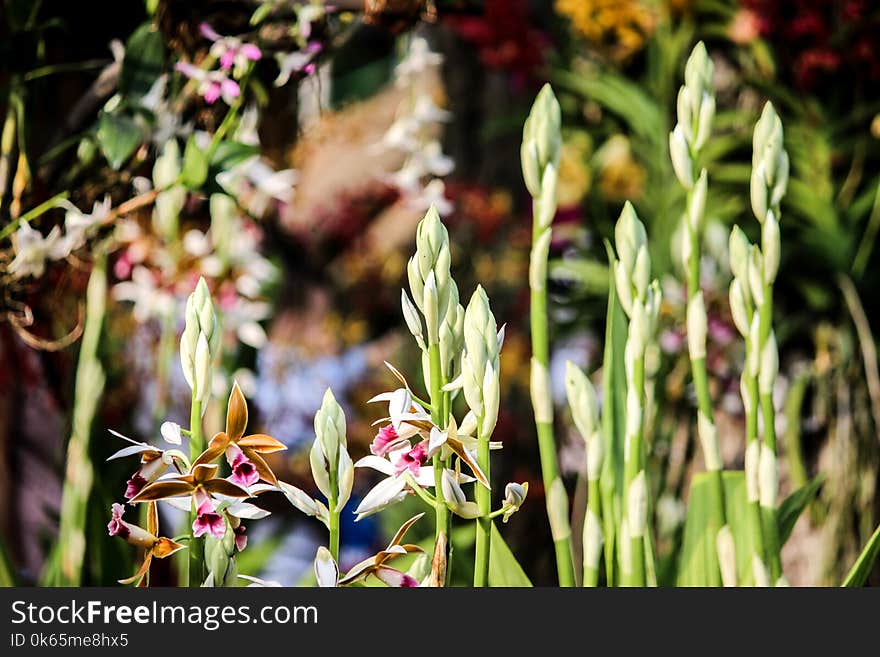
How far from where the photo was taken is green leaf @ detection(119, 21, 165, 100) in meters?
0.55

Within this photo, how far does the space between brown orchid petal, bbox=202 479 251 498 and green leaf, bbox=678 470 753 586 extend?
0.22m

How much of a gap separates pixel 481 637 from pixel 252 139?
1.33ft

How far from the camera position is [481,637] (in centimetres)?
36

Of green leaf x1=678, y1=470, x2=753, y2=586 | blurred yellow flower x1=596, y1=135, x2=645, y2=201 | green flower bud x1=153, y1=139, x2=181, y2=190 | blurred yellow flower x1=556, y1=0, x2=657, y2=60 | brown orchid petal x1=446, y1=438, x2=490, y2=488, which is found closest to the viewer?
brown orchid petal x1=446, y1=438, x2=490, y2=488

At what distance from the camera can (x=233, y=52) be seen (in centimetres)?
56

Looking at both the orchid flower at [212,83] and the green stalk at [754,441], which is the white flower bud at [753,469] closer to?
the green stalk at [754,441]

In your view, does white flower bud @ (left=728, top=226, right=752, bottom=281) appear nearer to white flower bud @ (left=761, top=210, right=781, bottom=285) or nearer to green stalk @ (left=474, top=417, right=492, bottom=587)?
white flower bud @ (left=761, top=210, right=781, bottom=285)

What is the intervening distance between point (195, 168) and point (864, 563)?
0.40 metres

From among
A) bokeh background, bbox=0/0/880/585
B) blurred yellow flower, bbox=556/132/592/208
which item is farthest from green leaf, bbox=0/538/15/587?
blurred yellow flower, bbox=556/132/592/208

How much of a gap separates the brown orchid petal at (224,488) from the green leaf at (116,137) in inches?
9.8

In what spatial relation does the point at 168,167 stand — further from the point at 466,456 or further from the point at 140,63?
the point at 466,456

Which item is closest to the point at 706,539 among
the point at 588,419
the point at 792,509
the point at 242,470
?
the point at 792,509

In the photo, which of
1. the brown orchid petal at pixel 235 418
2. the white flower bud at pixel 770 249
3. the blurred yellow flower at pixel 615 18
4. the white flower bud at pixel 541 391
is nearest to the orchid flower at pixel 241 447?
the brown orchid petal at pixel 235 418

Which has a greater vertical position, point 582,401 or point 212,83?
point 212,83
